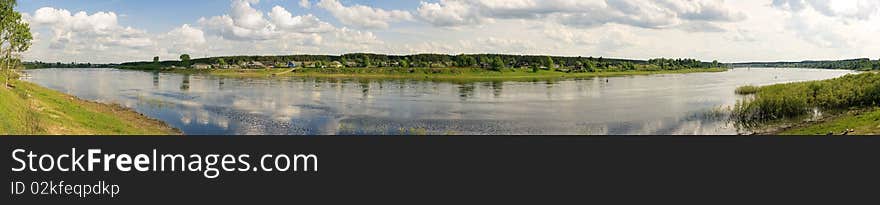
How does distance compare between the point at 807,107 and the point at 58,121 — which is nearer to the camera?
the point at 58,121

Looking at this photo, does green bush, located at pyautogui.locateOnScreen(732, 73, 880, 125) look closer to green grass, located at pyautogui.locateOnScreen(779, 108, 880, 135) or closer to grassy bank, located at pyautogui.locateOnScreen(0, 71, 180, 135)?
green grass, located at pyautogui.locateOnScreen(779, 108, 880, 135)

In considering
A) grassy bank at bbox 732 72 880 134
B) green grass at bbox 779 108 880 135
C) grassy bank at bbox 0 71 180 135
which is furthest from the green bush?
grassy bank at bbox 0 71 180 135

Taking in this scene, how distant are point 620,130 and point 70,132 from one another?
80.1ft

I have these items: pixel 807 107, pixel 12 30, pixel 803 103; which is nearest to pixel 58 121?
pixel 12 30

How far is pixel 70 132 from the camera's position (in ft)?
73.3

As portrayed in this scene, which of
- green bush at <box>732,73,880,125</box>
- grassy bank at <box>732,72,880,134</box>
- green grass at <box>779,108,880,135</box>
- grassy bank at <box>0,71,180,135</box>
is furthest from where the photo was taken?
green bush at <box>732,73,880,125</box>

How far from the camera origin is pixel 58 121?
80.3ft

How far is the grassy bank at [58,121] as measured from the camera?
20.0 metres

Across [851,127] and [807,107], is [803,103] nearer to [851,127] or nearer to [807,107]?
[807,107]

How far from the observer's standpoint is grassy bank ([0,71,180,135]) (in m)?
20.0

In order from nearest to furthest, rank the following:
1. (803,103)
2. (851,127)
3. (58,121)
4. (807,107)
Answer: (851,127), (58,121), (803,103), (807,107)

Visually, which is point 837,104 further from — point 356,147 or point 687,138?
point 356,147

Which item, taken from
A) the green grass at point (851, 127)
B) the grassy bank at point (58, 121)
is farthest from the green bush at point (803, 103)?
the grassy bank at point (58, 121)

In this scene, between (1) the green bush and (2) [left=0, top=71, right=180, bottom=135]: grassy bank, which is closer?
(2) [left=0, top=71, right=180, bottom=135]: grassy bank
